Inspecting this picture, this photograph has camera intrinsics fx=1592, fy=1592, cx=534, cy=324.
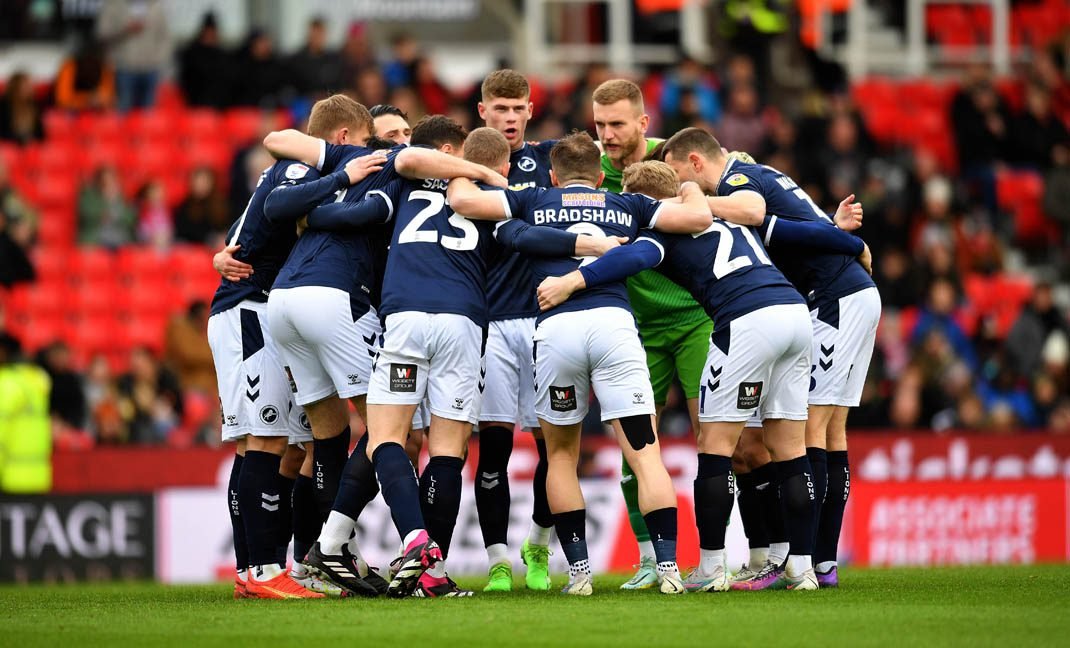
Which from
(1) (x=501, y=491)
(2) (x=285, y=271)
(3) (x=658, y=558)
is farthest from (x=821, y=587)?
(2) (x=285, y=271)

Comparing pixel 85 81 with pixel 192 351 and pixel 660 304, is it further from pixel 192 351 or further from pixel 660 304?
pixel 660 304

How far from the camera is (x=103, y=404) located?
16.2 metres

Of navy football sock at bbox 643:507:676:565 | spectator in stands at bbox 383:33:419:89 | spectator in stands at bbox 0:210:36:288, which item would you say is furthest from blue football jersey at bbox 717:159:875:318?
spectator in stands at bbox 0:210:36:288

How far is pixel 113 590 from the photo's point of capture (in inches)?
449

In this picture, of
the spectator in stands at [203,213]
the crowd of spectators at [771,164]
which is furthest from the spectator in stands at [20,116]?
the spectator in stands at [203,213]

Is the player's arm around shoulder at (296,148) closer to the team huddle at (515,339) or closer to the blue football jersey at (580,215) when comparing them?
the team huddle at (515,339)

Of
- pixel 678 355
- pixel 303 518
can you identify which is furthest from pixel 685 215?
pixel 303 518

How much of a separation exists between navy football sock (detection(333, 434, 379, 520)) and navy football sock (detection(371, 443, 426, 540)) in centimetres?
17

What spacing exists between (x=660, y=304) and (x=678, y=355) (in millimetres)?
346

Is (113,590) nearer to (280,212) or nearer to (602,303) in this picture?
(280,212)

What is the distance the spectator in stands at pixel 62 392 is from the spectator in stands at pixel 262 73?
16.9 feet

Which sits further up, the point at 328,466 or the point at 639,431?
the point at 639,431

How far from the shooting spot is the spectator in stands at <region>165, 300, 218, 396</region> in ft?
54.2

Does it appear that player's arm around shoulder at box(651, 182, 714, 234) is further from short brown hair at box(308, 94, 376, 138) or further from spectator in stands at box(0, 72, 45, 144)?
Answer: spectator in stands at box(0, 72, 45, 144)
